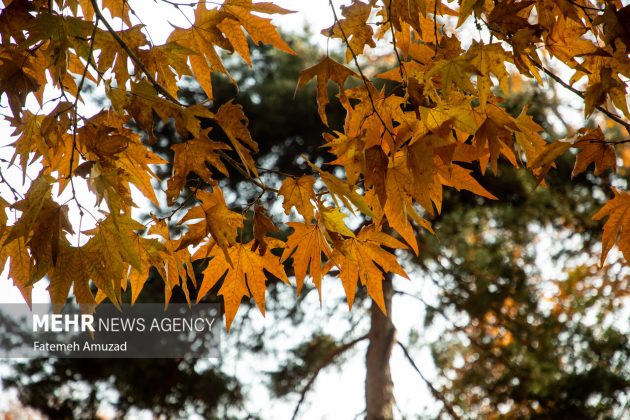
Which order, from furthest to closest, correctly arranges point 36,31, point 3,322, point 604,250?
point 3,322
point 604,250
point 36,31

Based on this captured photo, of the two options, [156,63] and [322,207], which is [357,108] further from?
[156,63]

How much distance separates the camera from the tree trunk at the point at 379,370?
3953 mm

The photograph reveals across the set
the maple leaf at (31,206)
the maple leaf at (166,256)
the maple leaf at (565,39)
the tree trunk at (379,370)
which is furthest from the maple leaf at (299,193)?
the tree trunk at (379,370)

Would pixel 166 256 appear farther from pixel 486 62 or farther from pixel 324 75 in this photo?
pixel 486 62

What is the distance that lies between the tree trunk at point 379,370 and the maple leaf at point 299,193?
10.3 ft

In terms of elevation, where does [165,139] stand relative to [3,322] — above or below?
above

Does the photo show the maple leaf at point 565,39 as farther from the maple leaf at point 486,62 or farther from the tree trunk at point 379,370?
the tree trunk at point 379,370

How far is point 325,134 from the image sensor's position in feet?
3.13

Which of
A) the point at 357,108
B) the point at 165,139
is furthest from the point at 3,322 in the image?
the point at 357,108

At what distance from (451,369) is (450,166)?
483 centimetres

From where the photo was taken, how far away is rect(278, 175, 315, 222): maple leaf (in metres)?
1.00

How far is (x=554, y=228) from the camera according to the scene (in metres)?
5.01

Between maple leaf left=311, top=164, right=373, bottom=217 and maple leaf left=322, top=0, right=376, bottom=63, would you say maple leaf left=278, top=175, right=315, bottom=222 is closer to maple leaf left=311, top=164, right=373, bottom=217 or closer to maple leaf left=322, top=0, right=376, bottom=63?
maple leaf left=311, top=164, right=373, bottom=217

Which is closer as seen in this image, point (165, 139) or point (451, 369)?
point (165, 139)
